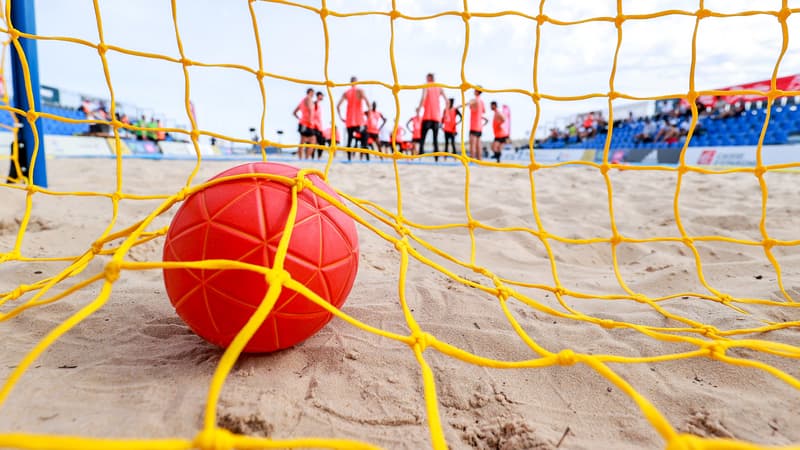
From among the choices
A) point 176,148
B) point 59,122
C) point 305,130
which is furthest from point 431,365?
point 59,122

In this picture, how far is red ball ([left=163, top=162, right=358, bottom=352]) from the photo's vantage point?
1.02 metres

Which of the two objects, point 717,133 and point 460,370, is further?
point 717,133

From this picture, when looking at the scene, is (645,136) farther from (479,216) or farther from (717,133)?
(479,216)

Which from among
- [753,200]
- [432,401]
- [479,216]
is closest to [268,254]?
[432,401]

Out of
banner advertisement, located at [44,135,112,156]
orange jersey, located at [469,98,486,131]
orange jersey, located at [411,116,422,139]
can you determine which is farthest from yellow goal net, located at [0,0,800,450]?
orange jersey, located at [411,116,422,139]

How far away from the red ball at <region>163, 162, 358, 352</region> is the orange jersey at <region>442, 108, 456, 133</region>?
875 centimetres

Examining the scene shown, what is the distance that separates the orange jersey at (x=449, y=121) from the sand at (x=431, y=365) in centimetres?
785

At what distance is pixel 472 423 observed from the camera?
2.96 feet

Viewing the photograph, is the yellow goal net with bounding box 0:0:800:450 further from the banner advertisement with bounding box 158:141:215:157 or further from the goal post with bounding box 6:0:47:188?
the banner advertisement with bounding box 158:141:215:157

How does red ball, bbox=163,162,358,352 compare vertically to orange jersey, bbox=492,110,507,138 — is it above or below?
below

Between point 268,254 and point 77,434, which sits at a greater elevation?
point 268,254

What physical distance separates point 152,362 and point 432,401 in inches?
27.6

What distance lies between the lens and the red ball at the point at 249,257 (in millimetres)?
1020

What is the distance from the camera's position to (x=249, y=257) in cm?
102
